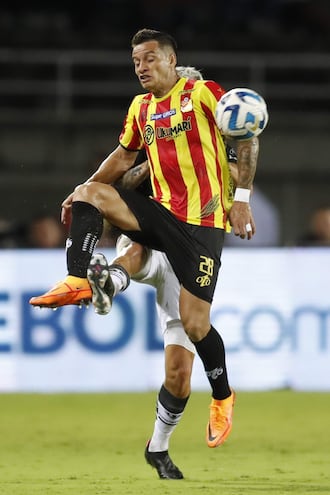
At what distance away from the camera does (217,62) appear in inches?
653

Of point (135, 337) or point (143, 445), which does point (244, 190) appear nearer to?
point (143, 445)

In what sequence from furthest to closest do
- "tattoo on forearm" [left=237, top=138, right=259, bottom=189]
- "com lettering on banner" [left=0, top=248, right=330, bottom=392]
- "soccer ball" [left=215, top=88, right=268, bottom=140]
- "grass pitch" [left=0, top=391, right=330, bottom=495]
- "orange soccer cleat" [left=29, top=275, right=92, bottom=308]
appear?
"com lettering on banner" [left=0, top=248, right=330, bottom=392]
"grass pitch" [left=0, top=391, right=330, bottom=495]
"tattoo on forearm" [left=237, top=138, right=259, bottom=189]
"soccer ball" [left=215, top=88, right=268, bottom=140]
"orange soccer cleat" [left=29, top=275, right=92, bottom=308]

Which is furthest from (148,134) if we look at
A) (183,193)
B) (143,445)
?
→ (143,445)

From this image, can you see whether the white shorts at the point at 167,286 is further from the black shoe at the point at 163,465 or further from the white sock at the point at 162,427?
the black shoe at the point at 163,465

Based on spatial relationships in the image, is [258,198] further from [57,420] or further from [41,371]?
[57,420]

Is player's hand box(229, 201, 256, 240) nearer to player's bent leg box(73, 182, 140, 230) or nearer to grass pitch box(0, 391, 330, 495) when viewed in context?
player's bent leg box(73, 182, 140, 230)

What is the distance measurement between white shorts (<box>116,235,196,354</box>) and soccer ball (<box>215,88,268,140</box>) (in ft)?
3.43

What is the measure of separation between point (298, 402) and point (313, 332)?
30.5 inches

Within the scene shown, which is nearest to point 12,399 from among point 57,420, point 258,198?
point 57,420

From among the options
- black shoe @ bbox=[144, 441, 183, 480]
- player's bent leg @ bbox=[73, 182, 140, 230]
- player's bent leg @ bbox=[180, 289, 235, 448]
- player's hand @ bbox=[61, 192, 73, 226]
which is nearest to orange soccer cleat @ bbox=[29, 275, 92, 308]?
player's bent leg @ bbox=[73, 182, 140, 230]

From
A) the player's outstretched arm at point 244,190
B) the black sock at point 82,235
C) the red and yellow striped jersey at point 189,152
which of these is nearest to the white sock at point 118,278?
the black sock at point 82,235

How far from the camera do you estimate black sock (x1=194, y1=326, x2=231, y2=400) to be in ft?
21.6

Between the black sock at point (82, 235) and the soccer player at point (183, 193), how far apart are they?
0.01 metres

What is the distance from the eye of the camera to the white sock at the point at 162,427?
6.91 meters
